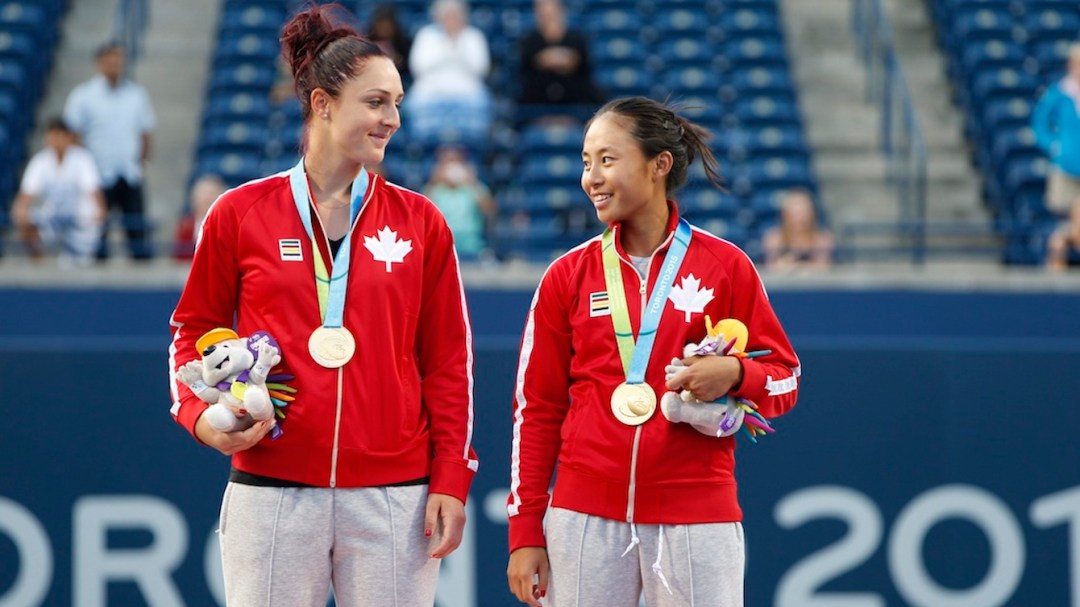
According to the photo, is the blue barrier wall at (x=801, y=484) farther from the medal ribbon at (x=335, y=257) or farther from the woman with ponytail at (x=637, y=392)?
the medal ribbon at (x=335, y=257)

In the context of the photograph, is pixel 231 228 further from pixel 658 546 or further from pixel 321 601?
pixel 658 546

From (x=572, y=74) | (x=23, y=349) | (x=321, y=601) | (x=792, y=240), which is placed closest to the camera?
(x=321, y=601)

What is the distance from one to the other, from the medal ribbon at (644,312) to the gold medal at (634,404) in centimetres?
2

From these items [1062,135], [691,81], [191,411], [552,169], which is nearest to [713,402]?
[191,411]

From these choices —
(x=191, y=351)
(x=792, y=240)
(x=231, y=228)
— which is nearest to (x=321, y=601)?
(x=191, y=351)

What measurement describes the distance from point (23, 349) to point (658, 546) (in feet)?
10.4

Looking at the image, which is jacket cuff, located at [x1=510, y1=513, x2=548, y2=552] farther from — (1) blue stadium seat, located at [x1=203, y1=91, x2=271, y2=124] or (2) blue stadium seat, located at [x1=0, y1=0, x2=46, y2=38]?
(2) blue stadium seat, located at [x1=0, y1=0, x2=46, y2=38]

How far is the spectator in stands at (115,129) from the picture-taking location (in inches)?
368

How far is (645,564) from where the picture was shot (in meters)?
3.67

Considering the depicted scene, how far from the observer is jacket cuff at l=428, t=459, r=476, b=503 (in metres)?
3.62

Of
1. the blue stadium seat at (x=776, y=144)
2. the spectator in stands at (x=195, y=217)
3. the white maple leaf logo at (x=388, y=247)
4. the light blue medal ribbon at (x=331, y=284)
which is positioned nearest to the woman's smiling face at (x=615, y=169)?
the white maple leaf logo at (x=388, y=247)

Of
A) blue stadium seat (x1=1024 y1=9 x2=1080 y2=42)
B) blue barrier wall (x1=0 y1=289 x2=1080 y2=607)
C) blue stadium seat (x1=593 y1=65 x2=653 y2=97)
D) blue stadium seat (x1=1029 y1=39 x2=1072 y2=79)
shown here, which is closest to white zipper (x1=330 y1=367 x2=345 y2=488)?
blue barrier wall (x1=0 y1=289 x2=1080 y2=607)

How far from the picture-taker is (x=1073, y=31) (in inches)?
453

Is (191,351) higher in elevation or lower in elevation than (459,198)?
lower
